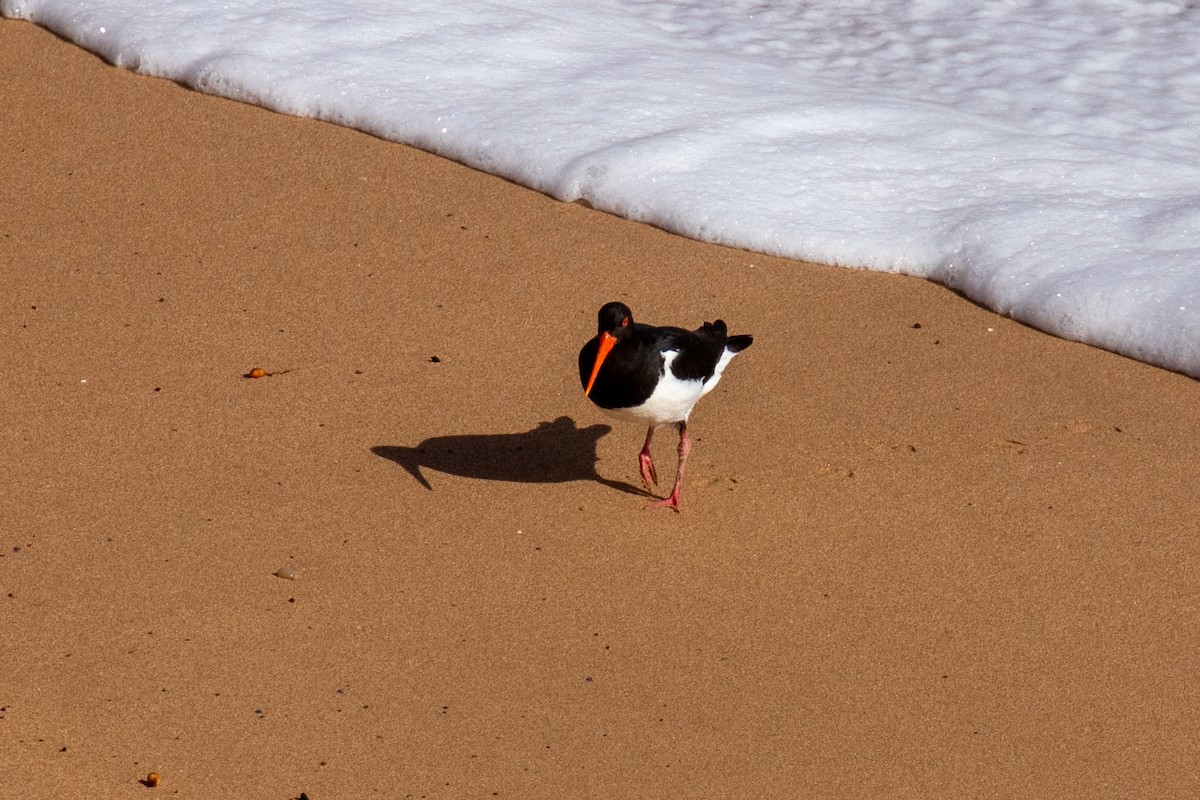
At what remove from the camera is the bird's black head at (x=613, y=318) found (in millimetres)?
5113

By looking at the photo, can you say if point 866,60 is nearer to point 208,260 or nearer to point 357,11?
point 357,11

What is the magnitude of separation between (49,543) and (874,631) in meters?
2.64

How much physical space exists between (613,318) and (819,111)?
3583 mm

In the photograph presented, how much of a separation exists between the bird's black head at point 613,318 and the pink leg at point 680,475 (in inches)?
19.9

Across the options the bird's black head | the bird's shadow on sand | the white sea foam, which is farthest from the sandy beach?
the bird's black head

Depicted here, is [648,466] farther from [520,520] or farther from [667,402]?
[520,520]

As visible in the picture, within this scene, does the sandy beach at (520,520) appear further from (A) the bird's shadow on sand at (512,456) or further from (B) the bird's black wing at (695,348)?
(B) the bird's black wing at (695,348)


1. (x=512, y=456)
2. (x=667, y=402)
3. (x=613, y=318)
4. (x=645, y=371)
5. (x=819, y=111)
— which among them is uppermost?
(x=819, y=111)

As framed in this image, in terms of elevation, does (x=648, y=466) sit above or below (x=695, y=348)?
below

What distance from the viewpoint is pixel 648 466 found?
5.53 metres

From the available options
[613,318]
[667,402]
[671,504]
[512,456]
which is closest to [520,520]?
[512,456]

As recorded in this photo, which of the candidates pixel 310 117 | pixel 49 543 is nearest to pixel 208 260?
pixel 310 117

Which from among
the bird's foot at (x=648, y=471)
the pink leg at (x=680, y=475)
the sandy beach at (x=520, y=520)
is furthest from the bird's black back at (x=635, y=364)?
the sandy beach at (x=520, y=520)

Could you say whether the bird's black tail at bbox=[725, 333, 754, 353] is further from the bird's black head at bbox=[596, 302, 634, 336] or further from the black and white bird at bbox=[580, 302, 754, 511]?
the bird's black head at bbox=[596, 302, 634, 336]
